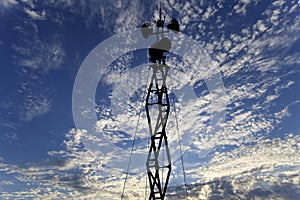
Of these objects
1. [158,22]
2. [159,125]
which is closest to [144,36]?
[158,22]

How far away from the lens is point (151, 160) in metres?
39.5

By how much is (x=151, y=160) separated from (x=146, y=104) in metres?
5.97

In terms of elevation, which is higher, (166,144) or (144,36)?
(144,36)

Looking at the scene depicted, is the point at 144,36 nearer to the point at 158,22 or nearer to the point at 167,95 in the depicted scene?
the point at 158,22

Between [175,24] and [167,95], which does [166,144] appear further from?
[175,24]

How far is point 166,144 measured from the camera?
39.7 metres

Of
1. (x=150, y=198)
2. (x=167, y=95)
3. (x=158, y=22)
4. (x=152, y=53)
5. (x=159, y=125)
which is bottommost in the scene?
(x=150, y=198)

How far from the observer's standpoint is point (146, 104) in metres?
41.0

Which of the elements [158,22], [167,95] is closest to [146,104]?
[167,95]

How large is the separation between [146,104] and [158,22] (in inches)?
350

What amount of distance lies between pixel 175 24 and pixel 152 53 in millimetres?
3899

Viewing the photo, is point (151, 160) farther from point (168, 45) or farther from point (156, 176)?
point (168, 45)

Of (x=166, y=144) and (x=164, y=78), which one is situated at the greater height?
(x=164, y=78)

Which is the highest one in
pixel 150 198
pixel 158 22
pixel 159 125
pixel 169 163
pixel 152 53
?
pixel 158 22
